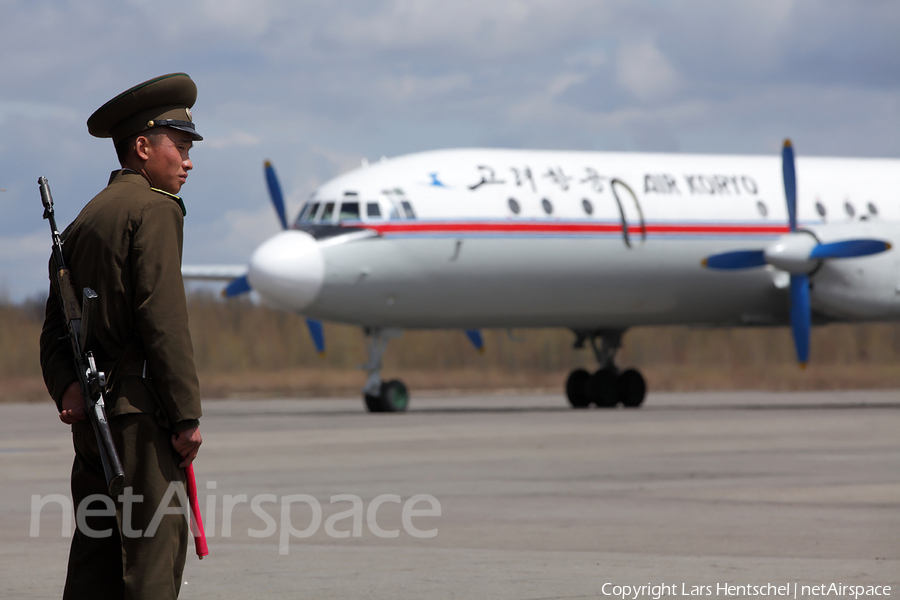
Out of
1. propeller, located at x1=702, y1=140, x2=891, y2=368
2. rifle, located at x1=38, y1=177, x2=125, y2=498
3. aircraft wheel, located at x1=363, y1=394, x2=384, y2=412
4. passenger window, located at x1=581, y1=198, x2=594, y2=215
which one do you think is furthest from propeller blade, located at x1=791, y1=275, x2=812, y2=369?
rifle, located at x1=38, y1=177, x2=125, y2=498

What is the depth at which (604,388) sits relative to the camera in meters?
27.1

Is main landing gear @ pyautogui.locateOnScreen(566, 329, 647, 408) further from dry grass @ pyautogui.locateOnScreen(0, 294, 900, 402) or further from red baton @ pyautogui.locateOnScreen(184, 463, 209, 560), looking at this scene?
red baton @ pyautogui.locateOnScreen(184, 463, 209, 560)

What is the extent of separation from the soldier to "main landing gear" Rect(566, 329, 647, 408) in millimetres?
22940

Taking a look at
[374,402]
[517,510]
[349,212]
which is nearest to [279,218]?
[349,212]

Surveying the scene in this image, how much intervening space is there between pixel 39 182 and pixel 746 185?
23165 mm

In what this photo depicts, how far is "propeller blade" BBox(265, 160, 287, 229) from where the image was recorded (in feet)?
87.0

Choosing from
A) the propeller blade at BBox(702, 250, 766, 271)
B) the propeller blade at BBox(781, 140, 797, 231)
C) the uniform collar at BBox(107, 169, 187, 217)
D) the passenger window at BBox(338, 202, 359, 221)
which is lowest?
the uniform collar at BBox(107, 169, 187, 217)

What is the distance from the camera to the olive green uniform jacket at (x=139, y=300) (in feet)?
13.7

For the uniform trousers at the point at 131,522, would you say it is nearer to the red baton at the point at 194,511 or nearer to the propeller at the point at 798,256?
the red baton at the point at 194,511

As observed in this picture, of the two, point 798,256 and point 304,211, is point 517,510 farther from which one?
point 798,256

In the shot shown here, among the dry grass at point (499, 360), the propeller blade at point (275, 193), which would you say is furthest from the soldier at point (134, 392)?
the dry grass at point (499, 360)

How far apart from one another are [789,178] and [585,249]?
3893mm

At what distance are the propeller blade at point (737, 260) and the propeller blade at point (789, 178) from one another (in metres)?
0.95

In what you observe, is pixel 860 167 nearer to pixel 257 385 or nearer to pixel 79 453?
pixel 257 385
